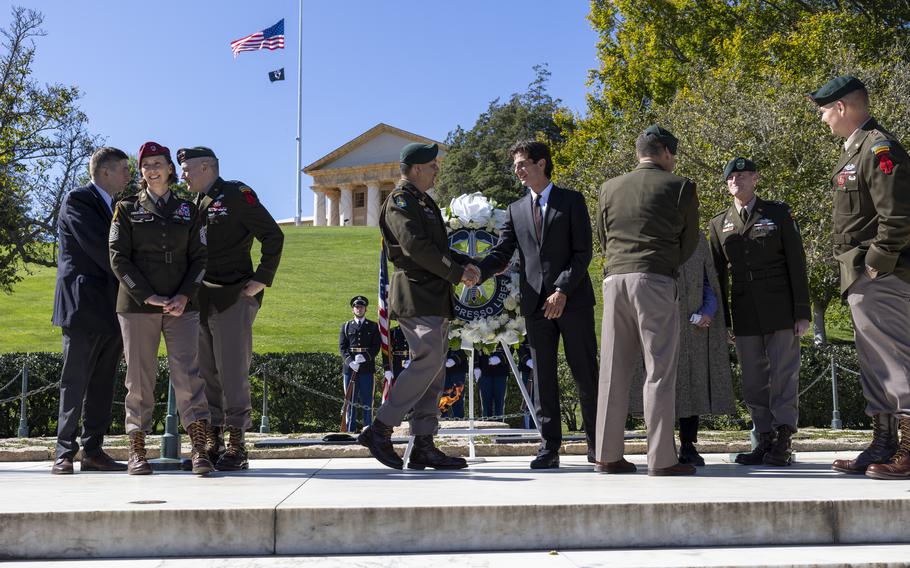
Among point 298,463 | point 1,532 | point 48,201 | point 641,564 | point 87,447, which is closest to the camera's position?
point 641,564

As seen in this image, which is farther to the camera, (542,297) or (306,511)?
(542,297)

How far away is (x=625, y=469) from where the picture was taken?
20.2 feet

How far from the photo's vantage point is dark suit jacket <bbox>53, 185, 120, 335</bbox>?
683 cm

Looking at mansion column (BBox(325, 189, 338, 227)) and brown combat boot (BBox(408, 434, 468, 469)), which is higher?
mansion column (BBox(325, 189, 338, 227))

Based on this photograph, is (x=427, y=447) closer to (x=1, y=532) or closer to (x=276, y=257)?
(x=276, y=257)

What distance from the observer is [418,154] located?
6836mm

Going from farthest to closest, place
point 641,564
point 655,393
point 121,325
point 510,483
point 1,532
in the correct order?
point 121,325 < point 655,393 < point 510,483 < point 1,532 < point 641,564

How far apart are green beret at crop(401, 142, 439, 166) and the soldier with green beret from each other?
143cm

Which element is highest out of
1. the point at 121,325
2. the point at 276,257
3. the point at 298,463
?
the point at 276,257

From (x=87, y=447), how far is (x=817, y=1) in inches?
1343

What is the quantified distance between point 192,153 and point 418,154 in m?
1.82

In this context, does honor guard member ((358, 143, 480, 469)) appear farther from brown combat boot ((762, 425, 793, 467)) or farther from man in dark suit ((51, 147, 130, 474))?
brown combat boot ((762, 425, 793, 467))

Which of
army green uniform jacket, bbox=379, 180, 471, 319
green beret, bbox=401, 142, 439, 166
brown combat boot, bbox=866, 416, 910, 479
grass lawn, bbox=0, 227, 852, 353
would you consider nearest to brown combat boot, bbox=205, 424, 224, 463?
army green uniform jacket, bbox=379, 180, 471, 319

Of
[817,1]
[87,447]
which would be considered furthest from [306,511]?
[817,1]
